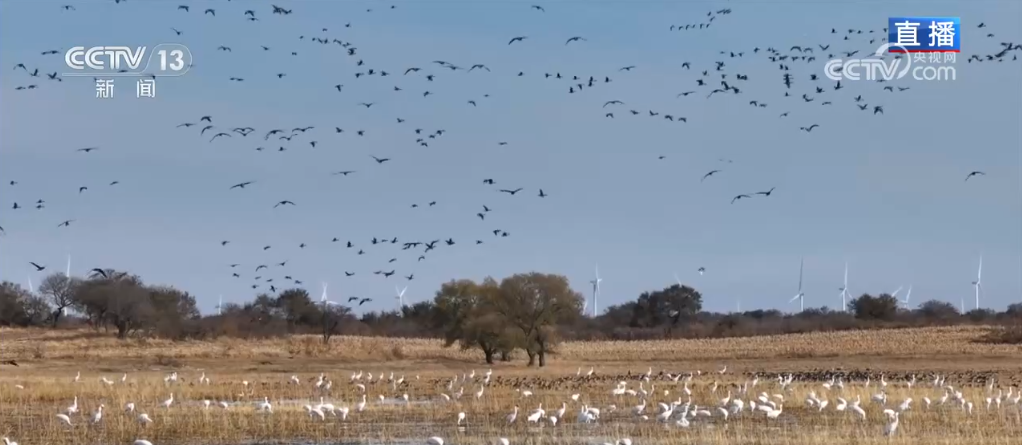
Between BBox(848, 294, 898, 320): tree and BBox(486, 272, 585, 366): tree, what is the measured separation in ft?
204

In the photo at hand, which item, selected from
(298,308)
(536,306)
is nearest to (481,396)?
(536,306)

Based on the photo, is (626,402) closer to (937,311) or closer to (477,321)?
(477,321)

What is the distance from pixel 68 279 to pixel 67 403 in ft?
262

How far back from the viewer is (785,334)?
99375 millimetres

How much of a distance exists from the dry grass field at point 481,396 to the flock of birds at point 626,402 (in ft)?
0.39

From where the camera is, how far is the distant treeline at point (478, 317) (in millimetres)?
63031

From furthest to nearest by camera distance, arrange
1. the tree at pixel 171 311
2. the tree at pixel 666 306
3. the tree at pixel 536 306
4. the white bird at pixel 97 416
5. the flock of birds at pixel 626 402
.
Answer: the tree at pixel 666 306 < the tree at pixel 171 311 < the tree at pixel 536 306 < the white bird at pixel 97 416 < the flock of birds at pixel 626 402

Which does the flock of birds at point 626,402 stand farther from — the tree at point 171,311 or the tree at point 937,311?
the tree at point 937,311

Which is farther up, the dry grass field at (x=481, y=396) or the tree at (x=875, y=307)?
the tree at (x=875, y=307)

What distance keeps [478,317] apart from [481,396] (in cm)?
2685

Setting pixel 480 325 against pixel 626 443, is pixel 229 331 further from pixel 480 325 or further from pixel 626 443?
pixel 626 443

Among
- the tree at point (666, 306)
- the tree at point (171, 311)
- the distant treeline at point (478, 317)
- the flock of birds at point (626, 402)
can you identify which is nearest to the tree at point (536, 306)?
the distant treeline at point (478, 317)

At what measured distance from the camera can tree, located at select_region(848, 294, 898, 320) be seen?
120688 millimetres

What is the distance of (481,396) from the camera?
3662 cm
